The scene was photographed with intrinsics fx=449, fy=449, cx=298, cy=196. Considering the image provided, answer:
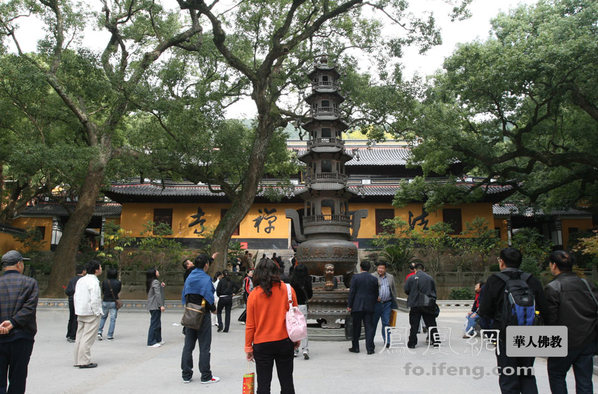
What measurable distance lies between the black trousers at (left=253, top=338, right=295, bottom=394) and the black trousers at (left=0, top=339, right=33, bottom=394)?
6.43 ft

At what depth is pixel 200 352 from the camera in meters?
5.24

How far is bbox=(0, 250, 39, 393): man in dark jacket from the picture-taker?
3.79 m

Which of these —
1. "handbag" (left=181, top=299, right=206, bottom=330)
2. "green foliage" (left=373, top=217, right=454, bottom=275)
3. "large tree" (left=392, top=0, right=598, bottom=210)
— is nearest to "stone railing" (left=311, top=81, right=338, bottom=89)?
"large tree" (left=392, top=0, right=598, bottom=210)

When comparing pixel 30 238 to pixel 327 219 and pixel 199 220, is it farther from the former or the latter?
pixel 327 219

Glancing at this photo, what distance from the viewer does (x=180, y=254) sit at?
19516 millimetres

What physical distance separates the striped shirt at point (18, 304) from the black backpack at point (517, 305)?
397 cm

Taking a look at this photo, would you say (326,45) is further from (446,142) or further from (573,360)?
(573,360)

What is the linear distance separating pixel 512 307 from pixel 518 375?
516 mm

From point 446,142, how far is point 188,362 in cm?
1356

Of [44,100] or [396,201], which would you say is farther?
[396,201]

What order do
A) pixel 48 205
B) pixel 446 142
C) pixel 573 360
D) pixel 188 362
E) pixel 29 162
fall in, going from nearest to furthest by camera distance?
pixel 573 360, pixel 188 362, pixel 29 162, pixel 446 142, pixel 48 205

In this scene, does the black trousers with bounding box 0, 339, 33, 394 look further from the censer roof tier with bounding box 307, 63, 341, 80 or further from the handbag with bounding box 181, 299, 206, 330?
the censer roof tier with bounding box 307, 63, 341, 80

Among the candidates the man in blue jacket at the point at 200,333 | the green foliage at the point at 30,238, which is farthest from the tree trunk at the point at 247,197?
the green foliage at the point at 30,238

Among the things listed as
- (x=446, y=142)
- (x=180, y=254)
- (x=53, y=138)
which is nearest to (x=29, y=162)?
(x=53, y=138)
